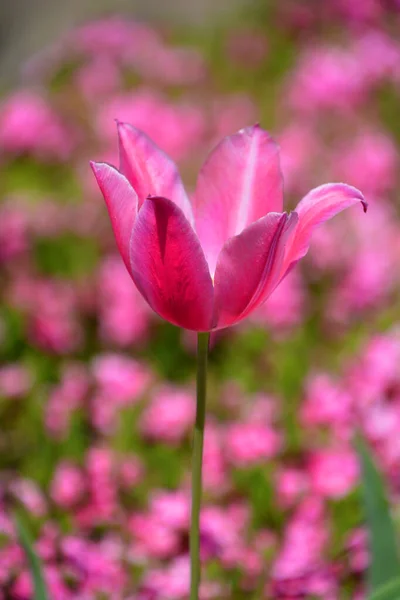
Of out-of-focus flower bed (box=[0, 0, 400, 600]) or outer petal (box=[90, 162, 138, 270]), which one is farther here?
out-of-focus flower bed (box=[0, 0, 400, 600])

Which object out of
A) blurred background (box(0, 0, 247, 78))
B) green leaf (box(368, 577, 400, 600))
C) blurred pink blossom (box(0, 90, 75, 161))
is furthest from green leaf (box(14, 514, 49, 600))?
blurred background (box(0, 0, 247, 78))

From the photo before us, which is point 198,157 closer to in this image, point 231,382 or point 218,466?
point 231,382

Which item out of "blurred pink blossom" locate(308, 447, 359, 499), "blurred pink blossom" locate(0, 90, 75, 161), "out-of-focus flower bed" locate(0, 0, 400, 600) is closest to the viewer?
"out-of-focus flower bed" locate(0, 0, 400, 600)

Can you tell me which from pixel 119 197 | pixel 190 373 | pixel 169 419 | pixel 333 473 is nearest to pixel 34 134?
pixel 190 373

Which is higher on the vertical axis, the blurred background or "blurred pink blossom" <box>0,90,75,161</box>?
the blurred background

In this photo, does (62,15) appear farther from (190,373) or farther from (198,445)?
(198,445)

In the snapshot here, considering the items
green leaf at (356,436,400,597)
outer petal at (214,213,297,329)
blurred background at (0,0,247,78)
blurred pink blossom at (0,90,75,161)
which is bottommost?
green leaf at (356,436,400,597)

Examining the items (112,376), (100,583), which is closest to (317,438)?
(112,376)

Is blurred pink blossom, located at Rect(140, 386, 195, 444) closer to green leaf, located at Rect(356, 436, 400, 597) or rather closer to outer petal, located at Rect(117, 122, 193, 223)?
green leaf, located at Rect(356, 436, 400, 597)
